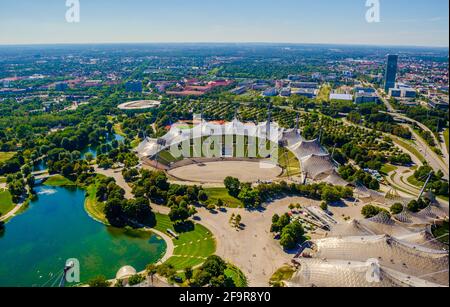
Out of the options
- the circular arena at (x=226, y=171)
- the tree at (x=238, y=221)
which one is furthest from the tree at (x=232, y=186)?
the tree at (x=238, y=221)

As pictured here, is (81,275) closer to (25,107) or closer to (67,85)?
(25,107)

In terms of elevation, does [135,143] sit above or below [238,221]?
above

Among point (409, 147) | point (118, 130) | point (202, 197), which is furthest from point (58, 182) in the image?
point (409, 147)

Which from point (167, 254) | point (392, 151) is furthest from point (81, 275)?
point (392, 151)

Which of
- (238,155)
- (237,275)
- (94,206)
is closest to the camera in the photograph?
(237,275)

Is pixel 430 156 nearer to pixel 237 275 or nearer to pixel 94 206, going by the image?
pixel 237 275

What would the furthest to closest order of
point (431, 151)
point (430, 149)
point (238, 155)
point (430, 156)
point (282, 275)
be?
point (430, 149)
point (431, 151)
point (430, 156)
point (238, 155)
point (282, 275)

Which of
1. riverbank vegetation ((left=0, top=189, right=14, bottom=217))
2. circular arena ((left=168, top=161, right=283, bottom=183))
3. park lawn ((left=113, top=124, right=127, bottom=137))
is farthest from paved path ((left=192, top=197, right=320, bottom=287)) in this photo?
park lawn ((left=113, top=124, right=127, bottom=137))
